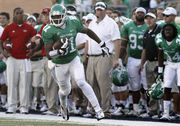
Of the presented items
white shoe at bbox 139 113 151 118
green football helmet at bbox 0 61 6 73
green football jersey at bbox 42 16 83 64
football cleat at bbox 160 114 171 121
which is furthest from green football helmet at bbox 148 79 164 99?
green football helmet at bbox 0 61 6 73

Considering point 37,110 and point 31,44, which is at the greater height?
point 31,44

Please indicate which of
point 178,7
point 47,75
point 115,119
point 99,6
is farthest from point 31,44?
point 178,7

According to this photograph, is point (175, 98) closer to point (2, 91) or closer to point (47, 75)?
point (47, 75)

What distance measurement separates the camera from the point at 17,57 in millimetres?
12664

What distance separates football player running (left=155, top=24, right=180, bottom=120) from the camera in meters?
11.3

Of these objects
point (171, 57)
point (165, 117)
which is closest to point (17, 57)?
point (171, 57)

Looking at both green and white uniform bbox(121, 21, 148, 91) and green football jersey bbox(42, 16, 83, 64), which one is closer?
green football jersey bbox(42, 16, 83, 64)

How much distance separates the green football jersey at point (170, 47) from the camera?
447 inches

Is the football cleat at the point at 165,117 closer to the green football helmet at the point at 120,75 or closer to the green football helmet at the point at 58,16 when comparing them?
the green football helmet at the point at 120,75

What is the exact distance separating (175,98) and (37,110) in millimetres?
3284

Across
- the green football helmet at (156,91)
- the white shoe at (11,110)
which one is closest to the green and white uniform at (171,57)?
the green football helmet at (156,91)

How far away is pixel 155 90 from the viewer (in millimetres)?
11234

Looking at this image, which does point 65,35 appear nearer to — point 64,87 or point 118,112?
point 64,87

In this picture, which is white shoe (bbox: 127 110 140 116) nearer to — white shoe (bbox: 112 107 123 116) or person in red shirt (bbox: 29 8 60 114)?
white shoe (bbox: 112 107 123 116)
